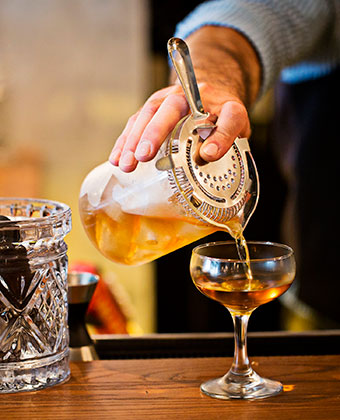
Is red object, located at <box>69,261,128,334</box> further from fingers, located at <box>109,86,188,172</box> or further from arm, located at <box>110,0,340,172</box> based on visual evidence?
fingers, located at <box>109,86,188,172</box>

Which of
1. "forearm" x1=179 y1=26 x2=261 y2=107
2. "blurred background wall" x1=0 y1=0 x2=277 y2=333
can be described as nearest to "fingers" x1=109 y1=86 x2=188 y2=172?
"forearm" x1=179 y1=26 x2=261 y2=107

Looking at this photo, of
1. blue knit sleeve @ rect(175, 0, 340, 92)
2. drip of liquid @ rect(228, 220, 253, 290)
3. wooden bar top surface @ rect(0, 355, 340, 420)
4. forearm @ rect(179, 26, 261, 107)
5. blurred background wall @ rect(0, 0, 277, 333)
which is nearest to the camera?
wooden bar top surface @ rect(0, 355, 340, 420)

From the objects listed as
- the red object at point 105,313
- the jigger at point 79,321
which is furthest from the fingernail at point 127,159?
the red object at point 105,313

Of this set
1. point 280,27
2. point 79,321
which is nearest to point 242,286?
point 79,321

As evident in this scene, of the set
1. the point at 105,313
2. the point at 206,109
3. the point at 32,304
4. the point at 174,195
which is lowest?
the point at 105,313

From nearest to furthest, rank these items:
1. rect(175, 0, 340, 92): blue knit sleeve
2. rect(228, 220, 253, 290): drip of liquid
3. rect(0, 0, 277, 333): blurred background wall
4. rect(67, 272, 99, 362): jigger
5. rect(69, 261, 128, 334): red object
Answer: rect(228, 220, 253, 290): drip of liquid < rect(67, 272, 99, 362): jigger < rect(175, 0, 340, 92): blue knit sleeve < rect(69, 261, 128, 334): red object < rect(0, 0, 277, 333): blurred background wall

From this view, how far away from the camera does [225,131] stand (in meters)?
0.96

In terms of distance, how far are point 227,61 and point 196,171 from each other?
597 mm

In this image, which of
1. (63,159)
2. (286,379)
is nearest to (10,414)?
(286,379)

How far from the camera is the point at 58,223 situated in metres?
1.00

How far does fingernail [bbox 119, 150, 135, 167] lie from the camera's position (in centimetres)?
98

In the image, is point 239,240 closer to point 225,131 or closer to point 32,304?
point 225,131

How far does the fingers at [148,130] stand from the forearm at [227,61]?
260 millimetres

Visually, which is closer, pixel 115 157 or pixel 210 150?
pixel 210 150
